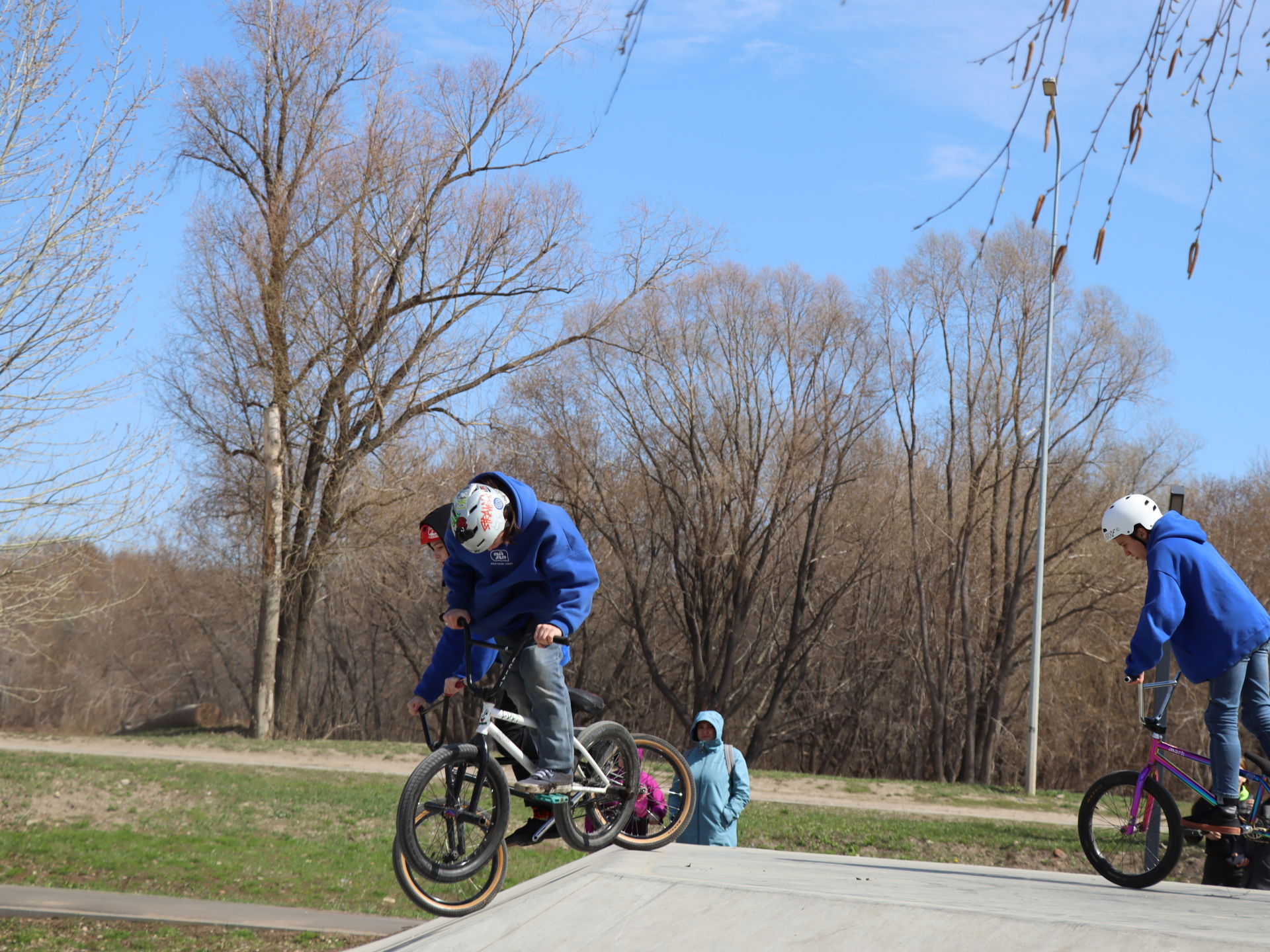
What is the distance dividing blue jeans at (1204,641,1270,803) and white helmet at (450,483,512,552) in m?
3.76

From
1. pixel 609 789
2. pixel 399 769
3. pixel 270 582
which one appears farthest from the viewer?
pixel 270 582

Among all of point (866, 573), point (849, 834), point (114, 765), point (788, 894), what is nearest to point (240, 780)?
point (114, 765)

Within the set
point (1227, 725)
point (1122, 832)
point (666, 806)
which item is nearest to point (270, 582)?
point (666, 806)

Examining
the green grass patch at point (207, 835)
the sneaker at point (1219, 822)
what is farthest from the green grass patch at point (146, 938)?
the sneaker at point (1219, 822)

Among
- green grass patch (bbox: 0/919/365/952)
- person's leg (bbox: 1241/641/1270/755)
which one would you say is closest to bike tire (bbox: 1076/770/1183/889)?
person's leg (bbox: 1241/641/1270/755)

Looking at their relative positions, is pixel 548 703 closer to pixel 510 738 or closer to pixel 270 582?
pixel 510 738

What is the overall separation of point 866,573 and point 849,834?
72.4ft

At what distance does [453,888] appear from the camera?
491cm

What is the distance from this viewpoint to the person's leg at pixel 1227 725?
5504 millimetres

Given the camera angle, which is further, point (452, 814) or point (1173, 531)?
point (1173, 531)

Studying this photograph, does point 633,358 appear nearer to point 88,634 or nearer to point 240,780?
point 240,780

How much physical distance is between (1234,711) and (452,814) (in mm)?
4002

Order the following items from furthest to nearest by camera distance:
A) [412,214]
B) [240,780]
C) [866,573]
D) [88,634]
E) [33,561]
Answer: [88,634]
[866,573]
[412,214]
[240,780]
[33,561]

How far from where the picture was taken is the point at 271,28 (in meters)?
23.9
